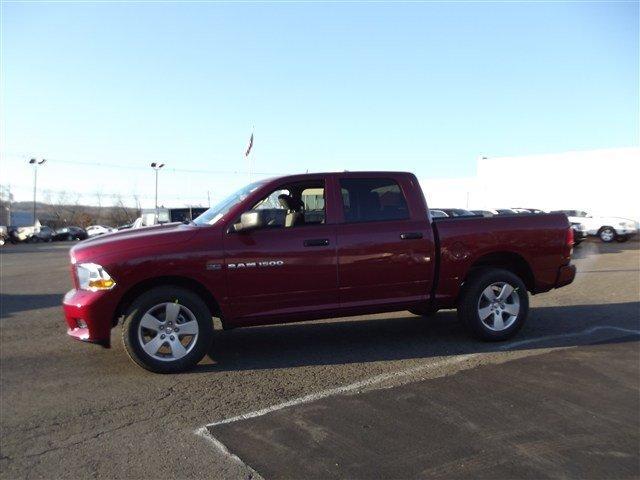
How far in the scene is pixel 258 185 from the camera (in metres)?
5.71

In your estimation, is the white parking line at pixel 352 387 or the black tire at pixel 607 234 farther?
the black tire at pixel 607 234

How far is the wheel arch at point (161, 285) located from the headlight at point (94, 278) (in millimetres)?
205

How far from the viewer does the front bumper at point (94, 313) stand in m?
4.96

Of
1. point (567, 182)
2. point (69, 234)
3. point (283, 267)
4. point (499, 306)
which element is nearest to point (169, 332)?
point (283, 267)

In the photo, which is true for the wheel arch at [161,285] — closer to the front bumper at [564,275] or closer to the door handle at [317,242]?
the door handle at [317,242]

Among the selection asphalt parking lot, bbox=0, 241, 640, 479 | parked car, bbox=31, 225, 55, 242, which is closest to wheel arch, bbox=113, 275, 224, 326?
asphalt parking lot, bbox=0, 241, 640, 479

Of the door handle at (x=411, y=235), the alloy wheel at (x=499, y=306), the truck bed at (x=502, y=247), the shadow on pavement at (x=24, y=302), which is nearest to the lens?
the door handle at (x=411, y=235)

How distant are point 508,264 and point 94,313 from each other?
4682 mm

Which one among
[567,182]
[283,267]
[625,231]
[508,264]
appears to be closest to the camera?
[283,267]

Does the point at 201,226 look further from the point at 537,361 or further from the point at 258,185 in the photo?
the point at 537,361

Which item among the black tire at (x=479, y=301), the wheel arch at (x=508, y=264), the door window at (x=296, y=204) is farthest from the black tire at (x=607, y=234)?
the door window at (x=296, y=204)

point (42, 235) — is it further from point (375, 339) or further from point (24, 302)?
point (375, 339)

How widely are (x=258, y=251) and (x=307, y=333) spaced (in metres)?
1.80

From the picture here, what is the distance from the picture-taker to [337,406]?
423 cm
